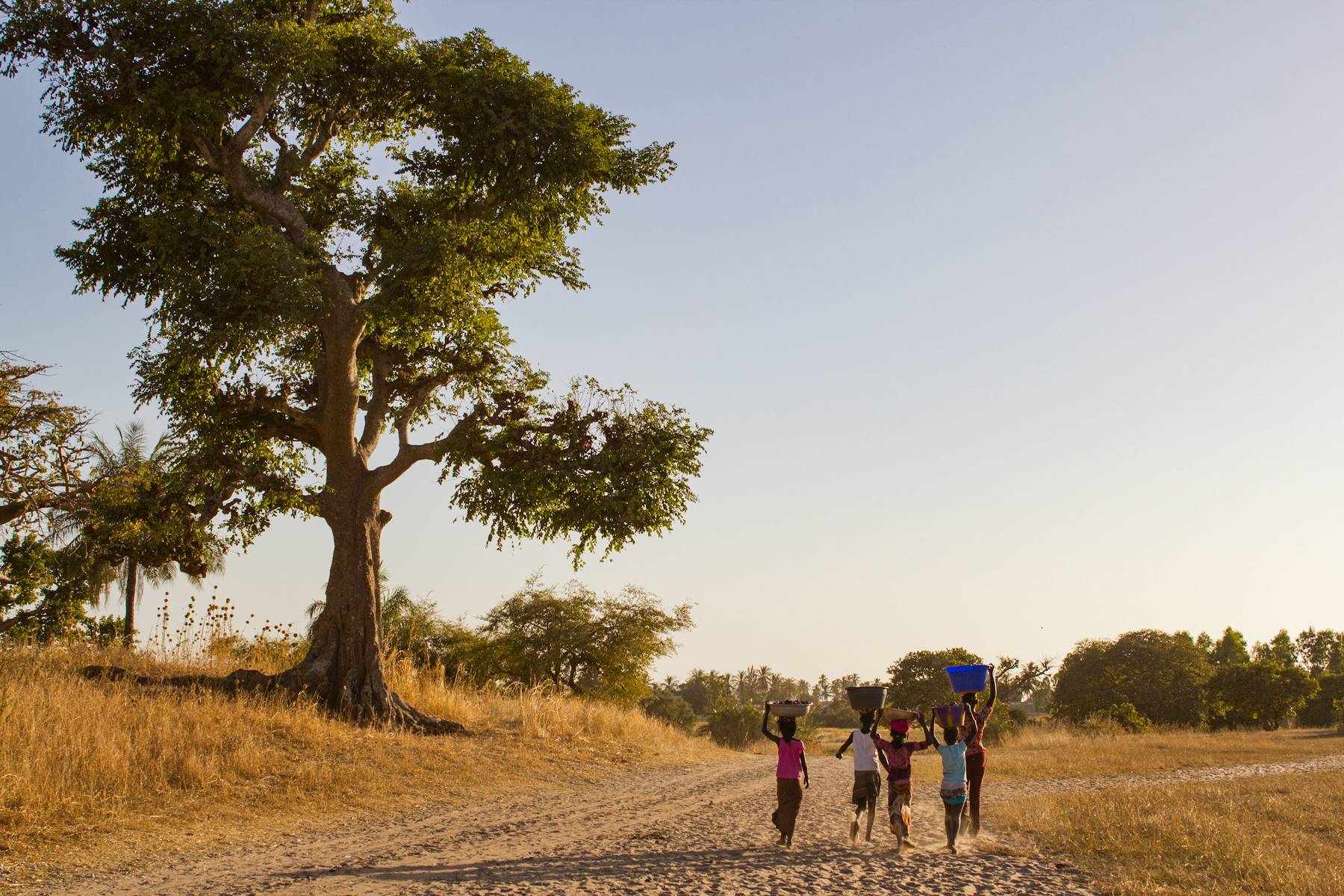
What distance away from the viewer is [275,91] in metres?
17.5

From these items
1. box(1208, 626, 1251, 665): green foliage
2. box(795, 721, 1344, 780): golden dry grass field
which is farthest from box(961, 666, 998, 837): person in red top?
box(1208, 626, 1251, 665): green foliage

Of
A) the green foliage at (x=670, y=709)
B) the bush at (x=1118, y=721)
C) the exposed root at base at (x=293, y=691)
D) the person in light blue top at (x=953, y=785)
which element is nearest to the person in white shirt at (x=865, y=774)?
the person in light blue top at (x=953, y=785)

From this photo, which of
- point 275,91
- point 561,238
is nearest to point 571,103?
point 561,238

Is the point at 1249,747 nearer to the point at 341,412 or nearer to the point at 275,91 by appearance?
the point at 341,412

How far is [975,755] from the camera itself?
11.2 meters

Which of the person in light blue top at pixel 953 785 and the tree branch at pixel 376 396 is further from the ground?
the tree branch at pixel 376 396

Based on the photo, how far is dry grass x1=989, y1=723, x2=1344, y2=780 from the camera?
68.7ft

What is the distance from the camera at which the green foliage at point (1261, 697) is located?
147ft

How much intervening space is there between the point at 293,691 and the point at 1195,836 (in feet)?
48.5

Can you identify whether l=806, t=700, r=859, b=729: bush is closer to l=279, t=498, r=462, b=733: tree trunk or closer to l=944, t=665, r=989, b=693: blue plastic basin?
l=279, t=498, r=462, b=733: tree trunk

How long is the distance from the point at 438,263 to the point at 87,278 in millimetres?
7653

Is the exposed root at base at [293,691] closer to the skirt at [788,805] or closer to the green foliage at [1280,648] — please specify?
the skirt at [788,805]

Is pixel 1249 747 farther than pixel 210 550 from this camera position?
Yes

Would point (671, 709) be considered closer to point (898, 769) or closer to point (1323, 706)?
point (1323, 706)
